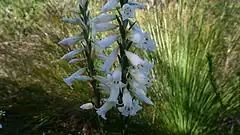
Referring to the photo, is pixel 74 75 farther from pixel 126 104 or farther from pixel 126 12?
→ pixel 126 12

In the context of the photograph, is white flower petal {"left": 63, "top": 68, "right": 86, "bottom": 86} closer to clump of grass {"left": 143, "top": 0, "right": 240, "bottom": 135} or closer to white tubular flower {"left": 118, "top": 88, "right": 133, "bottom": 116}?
white tubular flower {"left": 118, "top": 88, "right": 133, "bottom": 116}

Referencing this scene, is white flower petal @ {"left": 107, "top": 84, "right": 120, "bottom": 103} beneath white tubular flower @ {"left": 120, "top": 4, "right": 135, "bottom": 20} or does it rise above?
beneath

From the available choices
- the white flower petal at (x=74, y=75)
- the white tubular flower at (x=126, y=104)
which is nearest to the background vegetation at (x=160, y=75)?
the white flower petal at (x=74, y=75)

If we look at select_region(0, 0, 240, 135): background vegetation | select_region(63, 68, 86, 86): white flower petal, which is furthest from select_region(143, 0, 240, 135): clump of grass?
select_region(63, 68, 86, 86): white flower petal

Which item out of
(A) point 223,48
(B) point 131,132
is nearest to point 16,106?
(B) point 131,132

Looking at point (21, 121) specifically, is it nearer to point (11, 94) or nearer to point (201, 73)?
point (11, 94)

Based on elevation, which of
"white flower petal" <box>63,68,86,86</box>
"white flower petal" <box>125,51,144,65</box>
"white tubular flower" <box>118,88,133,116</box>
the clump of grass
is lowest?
the clump of grass

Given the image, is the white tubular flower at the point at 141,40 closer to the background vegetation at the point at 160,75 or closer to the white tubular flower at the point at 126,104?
the white tubular flower at the point at 126,104

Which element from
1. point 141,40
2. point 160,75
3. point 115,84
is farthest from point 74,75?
point 160,75

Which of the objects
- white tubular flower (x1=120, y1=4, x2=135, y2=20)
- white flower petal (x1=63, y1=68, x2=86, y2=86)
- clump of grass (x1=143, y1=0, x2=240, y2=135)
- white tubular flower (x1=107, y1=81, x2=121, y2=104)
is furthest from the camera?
clump of grass (x1=143, y1=0, x2=240, y2=135)
